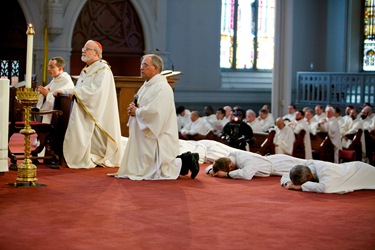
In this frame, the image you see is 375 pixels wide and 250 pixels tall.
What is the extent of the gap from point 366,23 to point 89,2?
7.65 meters

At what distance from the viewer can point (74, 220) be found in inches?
269

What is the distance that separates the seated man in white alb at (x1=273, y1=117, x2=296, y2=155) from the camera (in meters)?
15.5

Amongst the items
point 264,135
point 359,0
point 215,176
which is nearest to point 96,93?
point 215,176

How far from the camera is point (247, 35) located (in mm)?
24062

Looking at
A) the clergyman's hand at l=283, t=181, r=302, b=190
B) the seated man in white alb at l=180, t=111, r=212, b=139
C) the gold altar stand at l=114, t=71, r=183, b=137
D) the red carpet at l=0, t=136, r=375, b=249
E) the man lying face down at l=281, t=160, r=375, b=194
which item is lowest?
the red carpet at l=0, t=136, r=375, b=249

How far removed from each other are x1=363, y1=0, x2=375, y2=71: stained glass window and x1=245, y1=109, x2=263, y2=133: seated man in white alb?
547cm

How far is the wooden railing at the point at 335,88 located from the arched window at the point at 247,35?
7.29ft

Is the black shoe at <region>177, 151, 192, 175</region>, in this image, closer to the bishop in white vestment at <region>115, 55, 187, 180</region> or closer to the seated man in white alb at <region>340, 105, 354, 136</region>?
the bishop in white vestment at <region>115, 55, 187, 180</region>

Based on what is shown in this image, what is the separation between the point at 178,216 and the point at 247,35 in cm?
1736

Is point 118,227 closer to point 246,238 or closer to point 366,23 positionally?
point 246,238

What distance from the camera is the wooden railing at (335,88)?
66.6 feet

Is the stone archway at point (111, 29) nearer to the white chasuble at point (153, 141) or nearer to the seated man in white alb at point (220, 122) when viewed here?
the seated man in white alb at point (220, 122)

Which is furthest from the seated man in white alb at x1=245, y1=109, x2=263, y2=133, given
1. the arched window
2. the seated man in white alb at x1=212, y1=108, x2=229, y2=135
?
the arched window

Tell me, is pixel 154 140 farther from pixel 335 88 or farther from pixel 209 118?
pixel 335 88
